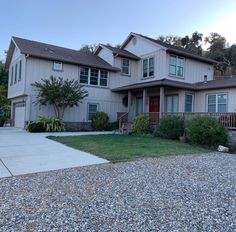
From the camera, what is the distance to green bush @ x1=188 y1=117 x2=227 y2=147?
11.9m

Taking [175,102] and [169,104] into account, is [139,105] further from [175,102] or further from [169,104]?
[175,102]

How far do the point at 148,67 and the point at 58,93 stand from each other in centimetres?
799

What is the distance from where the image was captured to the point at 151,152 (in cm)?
954

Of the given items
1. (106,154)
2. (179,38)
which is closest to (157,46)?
(106,154)

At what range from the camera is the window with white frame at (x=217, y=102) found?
16.6 meters

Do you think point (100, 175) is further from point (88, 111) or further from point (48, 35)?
point (48, 35)

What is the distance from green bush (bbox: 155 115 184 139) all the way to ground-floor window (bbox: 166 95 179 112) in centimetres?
434

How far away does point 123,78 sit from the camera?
2166 cm

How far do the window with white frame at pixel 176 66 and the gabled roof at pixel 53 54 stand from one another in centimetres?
449

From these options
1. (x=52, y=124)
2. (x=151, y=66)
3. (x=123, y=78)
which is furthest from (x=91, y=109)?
(x=151, y=66)

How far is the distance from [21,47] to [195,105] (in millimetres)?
13285

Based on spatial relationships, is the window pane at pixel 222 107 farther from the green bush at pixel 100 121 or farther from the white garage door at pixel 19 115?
the white garage door at pixel 19 115

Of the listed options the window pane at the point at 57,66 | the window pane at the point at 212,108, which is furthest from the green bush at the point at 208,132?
the window pane at the point at 57,66

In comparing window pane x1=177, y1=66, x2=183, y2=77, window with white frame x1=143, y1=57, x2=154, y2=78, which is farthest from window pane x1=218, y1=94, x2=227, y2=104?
window with white frame x1=143, y1=57, x2=154, y2=78
